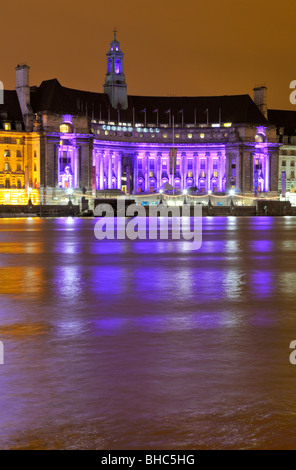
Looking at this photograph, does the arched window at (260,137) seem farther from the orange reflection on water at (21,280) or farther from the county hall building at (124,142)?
the orange reflection on water at (21,280)

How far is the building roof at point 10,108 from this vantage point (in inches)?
6029

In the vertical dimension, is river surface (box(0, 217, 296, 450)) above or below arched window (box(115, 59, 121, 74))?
below

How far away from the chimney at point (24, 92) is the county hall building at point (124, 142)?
8.2 inches

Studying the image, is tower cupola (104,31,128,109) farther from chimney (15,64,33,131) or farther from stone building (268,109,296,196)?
stone building (268,109,296,196)

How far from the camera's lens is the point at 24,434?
20.9ft

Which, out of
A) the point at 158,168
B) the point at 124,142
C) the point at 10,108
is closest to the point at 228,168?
the point at 158,168

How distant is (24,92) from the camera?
512 feet

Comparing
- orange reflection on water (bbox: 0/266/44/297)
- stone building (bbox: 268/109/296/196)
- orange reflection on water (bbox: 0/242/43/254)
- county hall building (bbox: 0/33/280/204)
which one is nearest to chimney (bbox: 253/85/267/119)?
county hall building (bbox: 0/33/280/204)

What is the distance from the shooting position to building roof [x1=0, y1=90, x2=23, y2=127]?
153 meters

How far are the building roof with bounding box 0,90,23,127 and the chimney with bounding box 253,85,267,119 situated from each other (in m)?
62.9

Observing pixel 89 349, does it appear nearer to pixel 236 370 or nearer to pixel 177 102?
pixel 236 370

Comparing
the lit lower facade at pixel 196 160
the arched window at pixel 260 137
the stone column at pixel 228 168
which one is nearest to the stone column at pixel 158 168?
the lit lower facade at pixel 196 160

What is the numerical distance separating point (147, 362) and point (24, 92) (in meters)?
152
